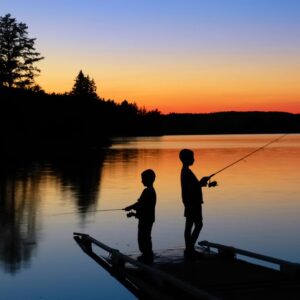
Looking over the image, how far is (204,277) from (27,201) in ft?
48.1

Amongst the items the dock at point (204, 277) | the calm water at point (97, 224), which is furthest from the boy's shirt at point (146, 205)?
the calm water at point (97, 224)

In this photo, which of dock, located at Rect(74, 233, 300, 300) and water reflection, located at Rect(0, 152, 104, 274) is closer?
dock, located at Rect(74, 233, 300, 300)

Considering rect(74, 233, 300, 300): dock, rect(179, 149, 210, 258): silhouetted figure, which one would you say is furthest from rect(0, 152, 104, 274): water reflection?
rect(179, 149, 210, 258): silhouetted figure

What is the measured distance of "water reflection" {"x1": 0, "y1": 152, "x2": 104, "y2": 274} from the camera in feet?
42.2

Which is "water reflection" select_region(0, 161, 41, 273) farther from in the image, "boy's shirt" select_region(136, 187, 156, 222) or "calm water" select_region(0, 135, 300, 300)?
"boy's shirt" select_region(136, 187, 156, 222)

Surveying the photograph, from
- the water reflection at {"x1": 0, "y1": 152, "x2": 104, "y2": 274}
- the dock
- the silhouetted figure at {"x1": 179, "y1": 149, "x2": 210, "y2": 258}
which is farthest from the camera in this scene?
the water reflection at {"x1": 0, "y1": 152, "x2": 104, "y2": 274}

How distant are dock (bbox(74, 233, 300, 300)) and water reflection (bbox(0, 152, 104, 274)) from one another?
2.39 meters

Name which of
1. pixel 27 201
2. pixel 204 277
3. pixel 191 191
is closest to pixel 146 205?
pixel 191 191

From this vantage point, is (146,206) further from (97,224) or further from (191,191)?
(97,224)

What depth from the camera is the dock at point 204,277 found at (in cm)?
794

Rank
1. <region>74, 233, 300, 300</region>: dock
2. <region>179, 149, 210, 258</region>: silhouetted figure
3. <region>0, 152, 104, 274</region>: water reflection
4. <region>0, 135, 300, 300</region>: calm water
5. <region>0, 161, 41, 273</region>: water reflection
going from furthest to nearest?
<region>0, 152, 104, 274</region>: water reflection, <region>0, 161, 41, 273</region>: water reflection, <region>179, 149, 210, 258</region>: silhouetted figure, <region>0, 135, 300, 300</region>: calm water, <region>74, 233, 300, 300</region>: dock

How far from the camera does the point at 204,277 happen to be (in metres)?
8.98

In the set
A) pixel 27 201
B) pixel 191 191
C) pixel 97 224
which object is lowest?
pixel 27 201

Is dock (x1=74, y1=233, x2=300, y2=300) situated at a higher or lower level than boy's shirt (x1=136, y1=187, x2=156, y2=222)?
lower
